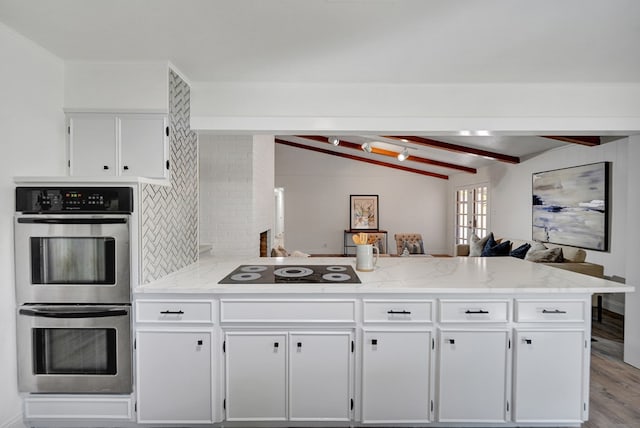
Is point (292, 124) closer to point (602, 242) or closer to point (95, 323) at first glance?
point (95, 323)

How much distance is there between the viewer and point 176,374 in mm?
2123

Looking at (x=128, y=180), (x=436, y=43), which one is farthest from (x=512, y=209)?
(x=128, y=180)

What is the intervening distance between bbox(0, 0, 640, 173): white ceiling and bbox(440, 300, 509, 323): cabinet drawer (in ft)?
4.92

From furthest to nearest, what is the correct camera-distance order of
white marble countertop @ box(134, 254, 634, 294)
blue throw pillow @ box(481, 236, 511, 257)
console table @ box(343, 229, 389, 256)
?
console table @ box(343, 229, 389, 256)
blue throw pillow @ box(481, 236, 511, 257)
white marble countertop @ box(134, 254, 634, 294)

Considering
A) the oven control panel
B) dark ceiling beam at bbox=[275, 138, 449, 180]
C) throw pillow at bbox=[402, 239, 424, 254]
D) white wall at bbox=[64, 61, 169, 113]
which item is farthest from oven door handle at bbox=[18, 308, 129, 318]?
dark ceiling beam at bbox=[275, 138, 449, 180]

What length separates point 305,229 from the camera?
409 inches

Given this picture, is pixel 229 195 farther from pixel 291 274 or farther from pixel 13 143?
pixel 13 143

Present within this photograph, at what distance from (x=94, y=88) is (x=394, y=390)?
271cm

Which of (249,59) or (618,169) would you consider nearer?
(249,59)

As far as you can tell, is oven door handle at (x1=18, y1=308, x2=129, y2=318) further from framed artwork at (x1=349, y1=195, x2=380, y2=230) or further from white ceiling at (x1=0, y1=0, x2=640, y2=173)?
framed artwork at (x1=349, y1=195, x2=380, y2=230)

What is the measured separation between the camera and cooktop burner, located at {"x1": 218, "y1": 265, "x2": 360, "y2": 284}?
2.24 metres

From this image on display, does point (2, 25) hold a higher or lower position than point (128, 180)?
higher

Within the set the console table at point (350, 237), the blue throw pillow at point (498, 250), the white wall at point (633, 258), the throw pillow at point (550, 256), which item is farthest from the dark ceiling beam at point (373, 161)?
the white wall at point (633, 258)

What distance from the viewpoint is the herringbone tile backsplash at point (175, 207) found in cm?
221
